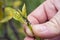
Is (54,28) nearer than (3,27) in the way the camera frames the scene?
Yes

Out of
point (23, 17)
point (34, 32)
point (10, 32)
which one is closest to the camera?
point (23, 17)

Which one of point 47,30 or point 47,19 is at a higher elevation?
point 47,19

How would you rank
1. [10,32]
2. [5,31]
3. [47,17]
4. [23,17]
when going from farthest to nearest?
[10,32] < [5,31] < [47,17] < [23,17]

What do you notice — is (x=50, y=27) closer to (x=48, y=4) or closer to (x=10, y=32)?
(x=48, y=4)

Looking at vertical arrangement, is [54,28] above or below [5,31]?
below

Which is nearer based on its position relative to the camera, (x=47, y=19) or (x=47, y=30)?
(x=47, y=30)

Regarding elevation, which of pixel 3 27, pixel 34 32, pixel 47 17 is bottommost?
pixel 34 32

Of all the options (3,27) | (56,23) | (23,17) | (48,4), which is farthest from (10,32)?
(23,17)
